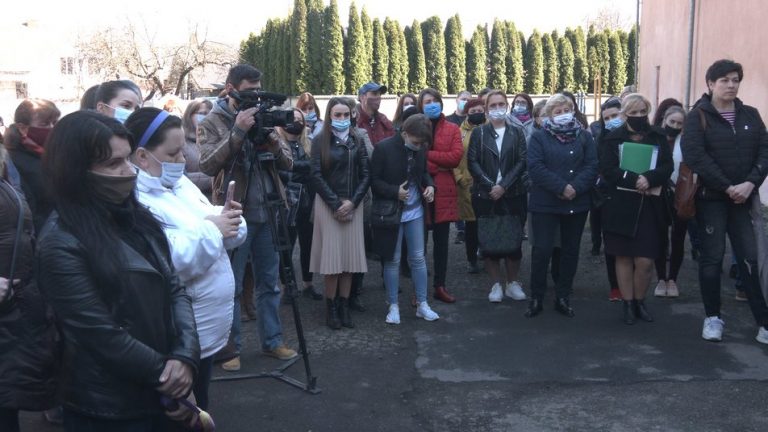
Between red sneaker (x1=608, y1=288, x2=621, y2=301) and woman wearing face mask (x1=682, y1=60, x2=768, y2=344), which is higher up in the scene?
woman wearing face mask (x1=682, y1=60, x2=768, y2=344)

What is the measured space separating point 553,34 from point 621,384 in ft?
101

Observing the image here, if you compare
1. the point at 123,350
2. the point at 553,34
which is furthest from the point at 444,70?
the point at 123,350

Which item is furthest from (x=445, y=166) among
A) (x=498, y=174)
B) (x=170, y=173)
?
(x=170, y=173)

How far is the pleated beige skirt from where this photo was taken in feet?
21.6

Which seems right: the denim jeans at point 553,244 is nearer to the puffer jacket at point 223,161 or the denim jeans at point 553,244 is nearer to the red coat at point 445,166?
the red coat at point 445,166

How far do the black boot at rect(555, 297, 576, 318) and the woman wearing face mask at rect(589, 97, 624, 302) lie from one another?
580 millimetres

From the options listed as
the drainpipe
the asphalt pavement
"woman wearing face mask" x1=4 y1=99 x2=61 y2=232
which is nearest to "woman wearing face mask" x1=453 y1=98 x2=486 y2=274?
the asphalt pavement

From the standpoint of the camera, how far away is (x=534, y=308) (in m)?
6.98

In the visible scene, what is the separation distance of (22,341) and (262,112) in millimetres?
2376

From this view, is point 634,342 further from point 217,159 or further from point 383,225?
point 217,159

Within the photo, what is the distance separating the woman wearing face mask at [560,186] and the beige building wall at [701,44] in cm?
575

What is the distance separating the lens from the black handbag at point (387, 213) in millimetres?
6715

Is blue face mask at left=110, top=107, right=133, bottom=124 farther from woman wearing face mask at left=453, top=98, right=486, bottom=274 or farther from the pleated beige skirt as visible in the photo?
woman wearing face mask at left=453, top=98, right=486, bottom=274

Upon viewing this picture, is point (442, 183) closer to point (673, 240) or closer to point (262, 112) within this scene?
point (673, 240)
